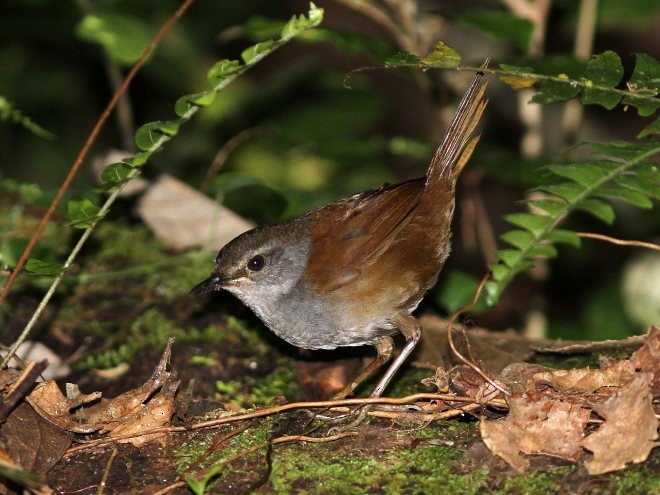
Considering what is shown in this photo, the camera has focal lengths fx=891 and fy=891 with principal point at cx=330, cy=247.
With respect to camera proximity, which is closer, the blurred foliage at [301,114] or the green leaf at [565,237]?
the green leaf at [565,237]

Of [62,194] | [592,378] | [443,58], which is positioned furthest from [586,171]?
[62,194]

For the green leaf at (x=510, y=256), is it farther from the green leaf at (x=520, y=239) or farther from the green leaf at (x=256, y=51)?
the green leaf at (x=256, y=51)

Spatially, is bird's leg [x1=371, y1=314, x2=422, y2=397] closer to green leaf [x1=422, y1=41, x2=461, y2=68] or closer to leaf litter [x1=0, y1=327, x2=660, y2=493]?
leaf litter [x1=0, y1=327, x2=660, y2=493]

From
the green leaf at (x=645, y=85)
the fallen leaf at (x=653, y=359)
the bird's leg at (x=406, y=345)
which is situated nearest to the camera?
the fallen leaf at (x=653, y=359)

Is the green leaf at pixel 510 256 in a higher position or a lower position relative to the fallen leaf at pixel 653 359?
lower

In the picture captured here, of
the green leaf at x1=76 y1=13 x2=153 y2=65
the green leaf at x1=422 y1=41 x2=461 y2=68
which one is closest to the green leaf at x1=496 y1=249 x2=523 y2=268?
the green leaf at x1=422 y1=41 x2=461 y2=68

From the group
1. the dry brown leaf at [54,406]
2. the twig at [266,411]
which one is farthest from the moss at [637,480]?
the dry brown leaf at [54,406]

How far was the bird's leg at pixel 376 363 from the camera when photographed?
431cm

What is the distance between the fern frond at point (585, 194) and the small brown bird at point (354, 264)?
48 cm

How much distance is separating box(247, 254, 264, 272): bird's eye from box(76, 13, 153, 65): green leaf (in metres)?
1.84

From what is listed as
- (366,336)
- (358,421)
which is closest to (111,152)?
(366,336)

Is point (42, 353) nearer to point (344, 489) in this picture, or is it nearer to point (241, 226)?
point (241, 226)

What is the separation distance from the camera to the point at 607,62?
3.92 metres

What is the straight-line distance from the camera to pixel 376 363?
4648 mm
